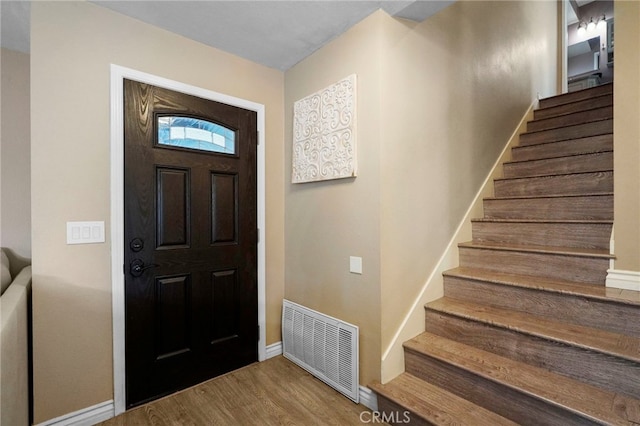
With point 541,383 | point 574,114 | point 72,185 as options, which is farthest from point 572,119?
point 72,185

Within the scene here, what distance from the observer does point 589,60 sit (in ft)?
17.7

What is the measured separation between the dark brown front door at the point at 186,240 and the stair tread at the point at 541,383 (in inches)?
53.6

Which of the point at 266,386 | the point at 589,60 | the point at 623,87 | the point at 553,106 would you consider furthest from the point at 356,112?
the point at 589,60

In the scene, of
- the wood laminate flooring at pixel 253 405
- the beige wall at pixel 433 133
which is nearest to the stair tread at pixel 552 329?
the beige wall at pixel 433 133

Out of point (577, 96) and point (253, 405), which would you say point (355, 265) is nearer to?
point (253, 405)

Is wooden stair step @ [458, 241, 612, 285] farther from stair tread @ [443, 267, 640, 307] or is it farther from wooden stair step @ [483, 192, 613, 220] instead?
wooden stair step @ [483, 192, 613, 220]

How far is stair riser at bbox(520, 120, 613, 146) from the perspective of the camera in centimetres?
274

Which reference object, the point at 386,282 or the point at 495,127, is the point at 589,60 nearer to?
the point at 495,127

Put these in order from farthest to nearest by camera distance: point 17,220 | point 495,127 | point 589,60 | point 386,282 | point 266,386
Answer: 1. point 589,60
2. point 495,127
3. point 17,220
4. point 266,386
5. point 386,282

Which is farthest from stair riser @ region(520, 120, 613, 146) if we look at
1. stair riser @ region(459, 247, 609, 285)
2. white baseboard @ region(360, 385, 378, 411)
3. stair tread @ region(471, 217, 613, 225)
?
white baseboard @ region(360, 385, 378, 411)

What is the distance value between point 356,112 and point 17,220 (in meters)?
2.63

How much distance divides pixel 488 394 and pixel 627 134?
1593 millimetres

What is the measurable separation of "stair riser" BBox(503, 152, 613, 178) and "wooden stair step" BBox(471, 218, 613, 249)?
670 mm

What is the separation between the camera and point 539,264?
1963 mm
